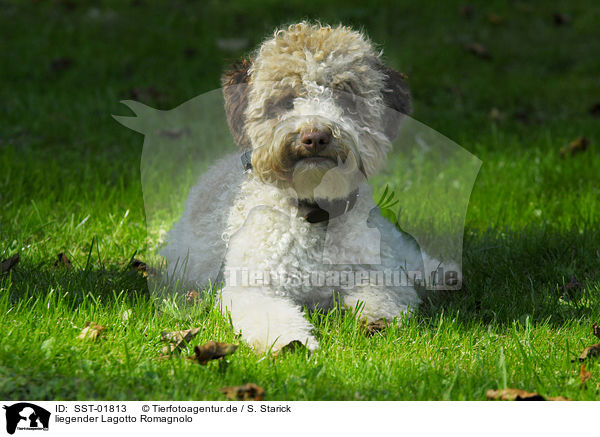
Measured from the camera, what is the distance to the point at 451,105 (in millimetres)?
8328

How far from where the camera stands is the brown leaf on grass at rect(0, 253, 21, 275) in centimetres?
431

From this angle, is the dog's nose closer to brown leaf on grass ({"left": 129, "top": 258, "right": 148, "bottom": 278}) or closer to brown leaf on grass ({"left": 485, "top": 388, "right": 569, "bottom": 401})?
brown leaf on grass ({"left": 485, "top": 388, "right": 569, "bottom": 401})

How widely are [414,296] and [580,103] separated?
563 cm

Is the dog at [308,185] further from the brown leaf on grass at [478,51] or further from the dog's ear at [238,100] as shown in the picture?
the brown leaf on grass at [478,51]

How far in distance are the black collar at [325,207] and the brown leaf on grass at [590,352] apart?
1.47m

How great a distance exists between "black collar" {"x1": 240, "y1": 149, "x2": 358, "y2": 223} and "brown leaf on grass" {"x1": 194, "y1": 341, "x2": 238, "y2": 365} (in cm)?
94

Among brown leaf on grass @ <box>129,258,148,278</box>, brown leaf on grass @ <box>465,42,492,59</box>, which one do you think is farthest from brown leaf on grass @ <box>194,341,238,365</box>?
brown leaf on grass @ <box>465,42,492,59</box>

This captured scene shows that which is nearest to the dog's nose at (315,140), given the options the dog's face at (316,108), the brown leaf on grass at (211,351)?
the dog's face at (316,108)

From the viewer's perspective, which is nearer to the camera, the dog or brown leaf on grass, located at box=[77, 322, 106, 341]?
brown leaf on grass, located at box=[77, 322, 106, 341]

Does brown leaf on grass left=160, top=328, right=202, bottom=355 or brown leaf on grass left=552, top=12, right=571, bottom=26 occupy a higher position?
brown leaf on grass left=552, top=12, right=571, bottom=26

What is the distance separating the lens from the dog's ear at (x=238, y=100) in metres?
3.95

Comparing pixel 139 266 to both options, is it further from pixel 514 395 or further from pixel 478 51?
pixel 478 51

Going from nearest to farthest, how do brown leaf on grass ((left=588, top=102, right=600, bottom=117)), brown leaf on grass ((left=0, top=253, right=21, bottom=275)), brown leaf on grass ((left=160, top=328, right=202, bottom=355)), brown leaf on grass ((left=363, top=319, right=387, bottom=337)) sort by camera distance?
brown leaf on grass ((left=160, top=328, right=202, bottom=355)) < brown leaf on grass ((left=363, top=319, right=387, bottom=337)) < brown leaf on grass ((left=0, top=253, right=21, bottom=275)) < brown leaf on grass ((left=588, top=102, right=600, bottom=117))
